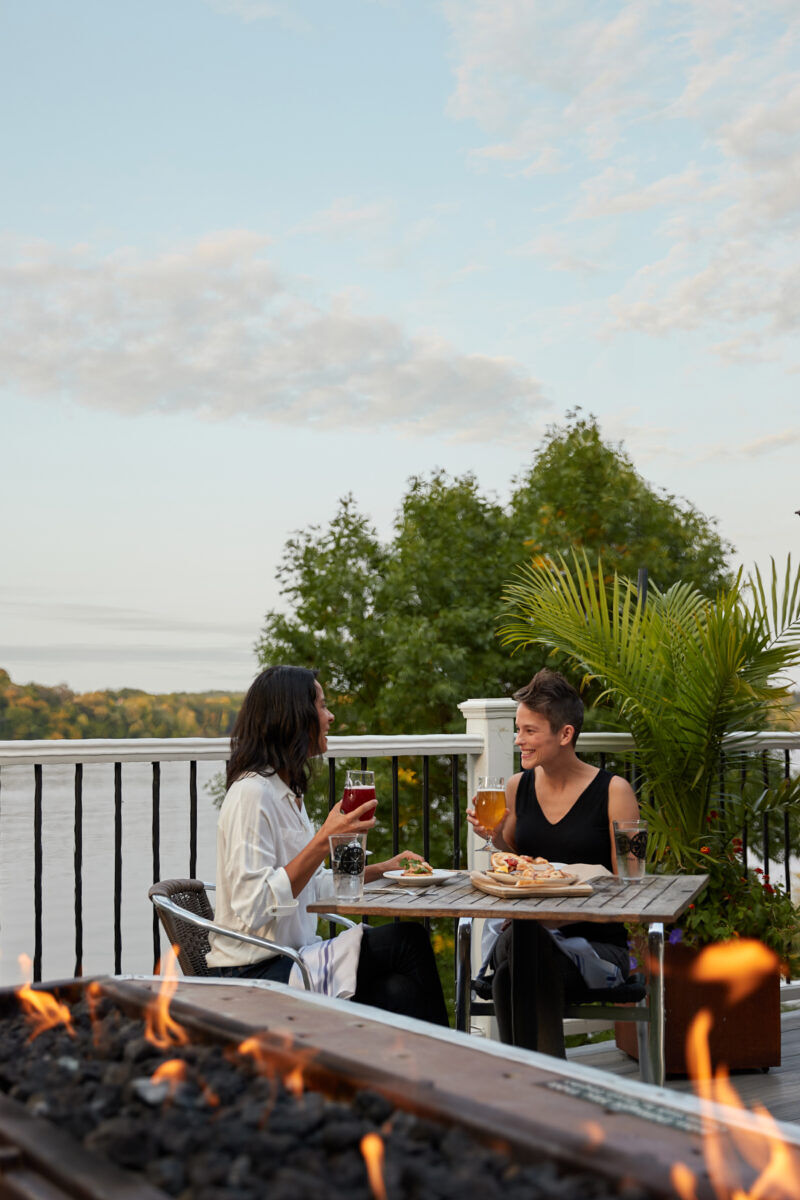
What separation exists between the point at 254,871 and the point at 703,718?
Answer: 1.90m

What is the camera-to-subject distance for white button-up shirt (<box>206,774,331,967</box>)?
273 centimetres

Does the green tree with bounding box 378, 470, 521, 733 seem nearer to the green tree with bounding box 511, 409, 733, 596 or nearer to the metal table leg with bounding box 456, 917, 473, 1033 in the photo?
the green tree with bounding box 511, 409, 733, 596

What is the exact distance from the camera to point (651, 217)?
1326cm

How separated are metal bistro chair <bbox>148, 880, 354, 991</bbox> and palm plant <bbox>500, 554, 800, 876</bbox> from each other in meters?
1.51

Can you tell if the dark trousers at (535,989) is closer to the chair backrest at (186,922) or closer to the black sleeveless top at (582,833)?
the black sleeveless top at (582,833)

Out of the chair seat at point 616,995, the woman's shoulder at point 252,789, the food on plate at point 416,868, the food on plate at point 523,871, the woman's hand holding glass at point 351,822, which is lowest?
the chair seat at point 616,995

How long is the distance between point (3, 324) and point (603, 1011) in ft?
45.5

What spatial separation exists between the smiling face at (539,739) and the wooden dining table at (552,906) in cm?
44

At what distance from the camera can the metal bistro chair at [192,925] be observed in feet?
8.65

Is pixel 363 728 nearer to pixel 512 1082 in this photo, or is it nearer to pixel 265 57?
pixel 265 57

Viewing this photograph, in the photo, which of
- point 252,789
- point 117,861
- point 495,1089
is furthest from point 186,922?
point 495,1089

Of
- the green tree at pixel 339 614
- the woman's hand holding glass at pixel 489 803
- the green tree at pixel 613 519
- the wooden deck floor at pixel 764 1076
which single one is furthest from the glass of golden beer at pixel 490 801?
the green tree at pixel 339 614

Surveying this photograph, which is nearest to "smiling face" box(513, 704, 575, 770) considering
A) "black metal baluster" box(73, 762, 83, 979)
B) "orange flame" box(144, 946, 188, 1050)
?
"black metal baluster" box(73, 762, 83, 979)

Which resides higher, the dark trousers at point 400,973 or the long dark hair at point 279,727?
the long dark hair at point 279,727
